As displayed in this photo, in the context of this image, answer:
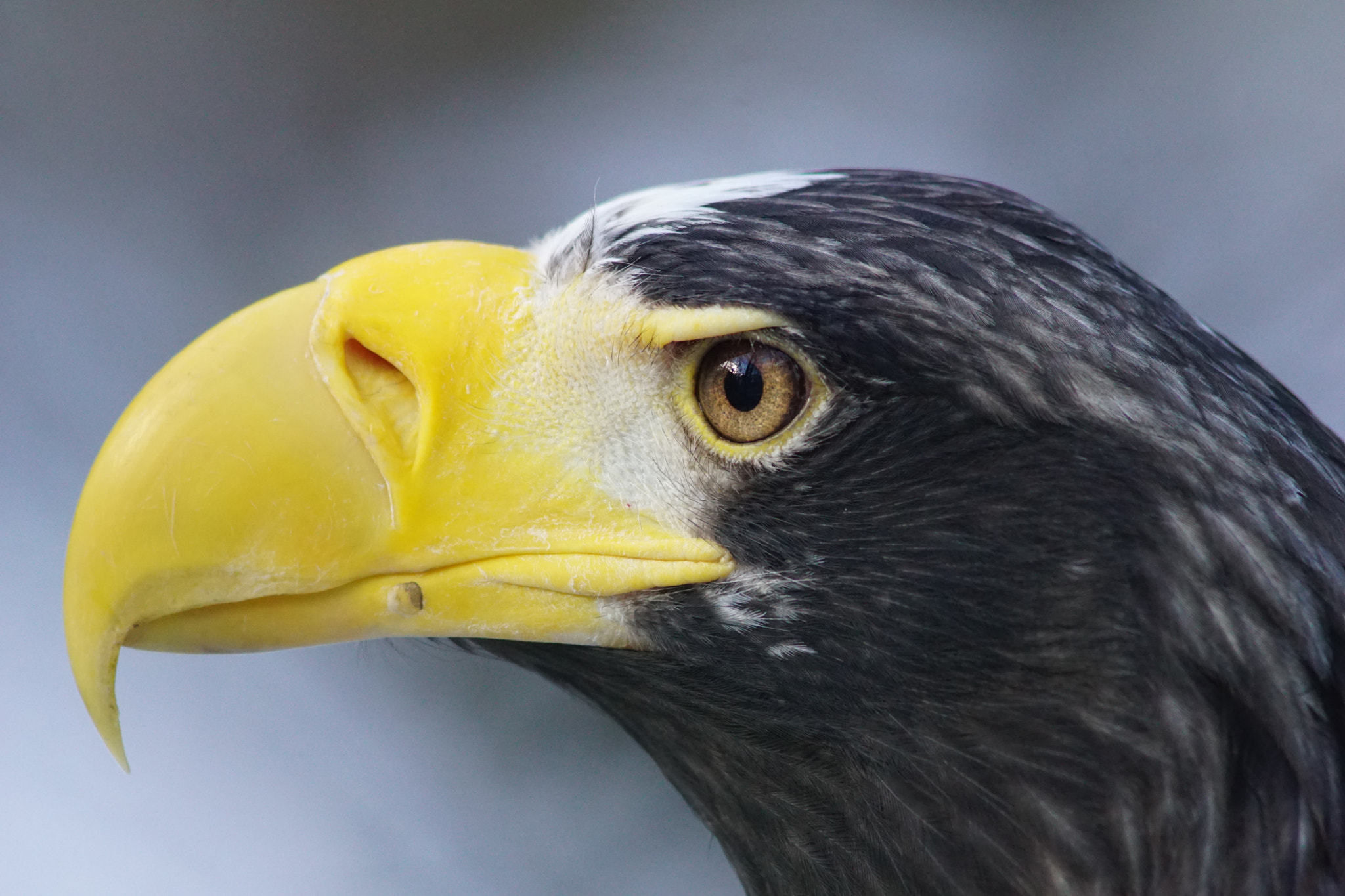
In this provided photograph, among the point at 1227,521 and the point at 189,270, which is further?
the point at 189,270

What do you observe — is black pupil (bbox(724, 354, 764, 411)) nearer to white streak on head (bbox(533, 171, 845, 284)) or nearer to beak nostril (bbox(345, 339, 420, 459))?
white streak on head (bbox(533, 171, 845, 284))

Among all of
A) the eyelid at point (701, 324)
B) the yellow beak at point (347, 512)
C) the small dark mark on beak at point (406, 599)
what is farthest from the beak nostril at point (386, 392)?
the eyelid at point (701, 324)

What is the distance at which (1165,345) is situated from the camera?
1.15 m

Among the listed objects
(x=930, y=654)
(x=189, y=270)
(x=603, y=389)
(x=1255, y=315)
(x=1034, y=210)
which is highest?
(x=189, y=270)

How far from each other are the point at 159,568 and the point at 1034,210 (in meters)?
0.94

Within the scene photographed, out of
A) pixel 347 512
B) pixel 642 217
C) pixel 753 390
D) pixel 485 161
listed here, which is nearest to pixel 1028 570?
pixel 753 390

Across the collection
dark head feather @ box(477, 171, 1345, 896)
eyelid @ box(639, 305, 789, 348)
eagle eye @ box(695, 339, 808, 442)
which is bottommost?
dark head feather @ box(477, 171, 1345, 896)

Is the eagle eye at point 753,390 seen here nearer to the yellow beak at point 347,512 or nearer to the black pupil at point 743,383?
the black pupil at point 743,383

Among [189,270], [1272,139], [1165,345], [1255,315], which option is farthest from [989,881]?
[189,270]

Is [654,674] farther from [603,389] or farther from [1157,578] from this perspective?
[1157,578]

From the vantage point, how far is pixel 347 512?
1.10m

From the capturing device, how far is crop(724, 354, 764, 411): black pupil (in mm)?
1104

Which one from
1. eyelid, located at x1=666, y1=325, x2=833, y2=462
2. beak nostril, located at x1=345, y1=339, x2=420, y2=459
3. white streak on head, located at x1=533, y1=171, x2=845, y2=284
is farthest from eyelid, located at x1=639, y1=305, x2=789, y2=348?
beak nostril, located at x1=345, y1=339, x2=420, y2=459

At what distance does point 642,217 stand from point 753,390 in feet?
0.86
